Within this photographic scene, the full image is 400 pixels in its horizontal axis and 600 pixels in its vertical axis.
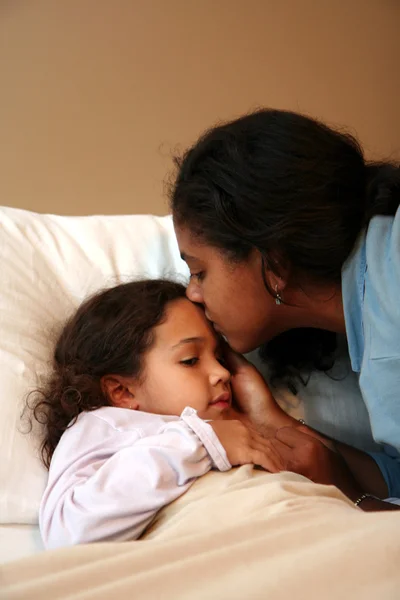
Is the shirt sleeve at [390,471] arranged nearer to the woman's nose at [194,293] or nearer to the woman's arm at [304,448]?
the woman's arm at [304,448]

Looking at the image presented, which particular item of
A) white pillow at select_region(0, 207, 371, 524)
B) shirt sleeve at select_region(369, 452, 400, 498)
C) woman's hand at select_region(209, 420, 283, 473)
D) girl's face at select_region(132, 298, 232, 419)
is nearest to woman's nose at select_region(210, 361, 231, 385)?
girl's face at select_region(132, 298, 232, 419)

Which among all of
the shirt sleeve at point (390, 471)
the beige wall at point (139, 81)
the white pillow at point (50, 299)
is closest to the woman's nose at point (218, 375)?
the white pillow at point (50, 299)

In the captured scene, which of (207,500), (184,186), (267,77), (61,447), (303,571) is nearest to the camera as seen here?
(303,571)

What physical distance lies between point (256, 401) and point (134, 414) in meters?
0.28

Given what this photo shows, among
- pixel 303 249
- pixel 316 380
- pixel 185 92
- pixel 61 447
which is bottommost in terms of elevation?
pixel 316 380

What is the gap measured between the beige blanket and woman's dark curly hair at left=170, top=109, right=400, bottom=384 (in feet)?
1.48

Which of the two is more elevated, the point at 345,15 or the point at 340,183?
the point at 345,15

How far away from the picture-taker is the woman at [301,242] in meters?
1.01

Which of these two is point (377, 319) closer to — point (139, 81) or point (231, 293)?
point (231, 293)

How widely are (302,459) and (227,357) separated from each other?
28cm

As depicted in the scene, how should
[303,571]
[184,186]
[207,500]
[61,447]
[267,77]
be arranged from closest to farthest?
[303,571]
[207,500]
[61,447]
[184,186]
[267,77]

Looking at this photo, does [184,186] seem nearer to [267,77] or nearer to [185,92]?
[185,92]

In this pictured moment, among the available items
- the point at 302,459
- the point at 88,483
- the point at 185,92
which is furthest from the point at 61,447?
the point at 185,92

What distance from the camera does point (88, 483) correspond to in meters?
0.92
